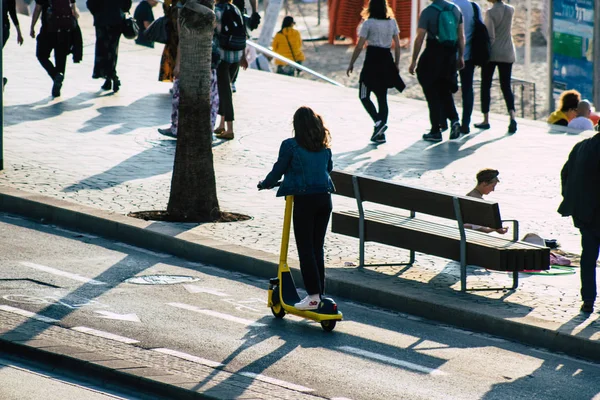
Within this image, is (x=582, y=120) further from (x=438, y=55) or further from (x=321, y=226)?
(x=321, y=226)

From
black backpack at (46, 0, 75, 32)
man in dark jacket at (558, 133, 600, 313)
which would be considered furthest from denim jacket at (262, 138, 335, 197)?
black backpack at (46, 0, 75, 32)

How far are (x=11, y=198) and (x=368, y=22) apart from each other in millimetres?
5811

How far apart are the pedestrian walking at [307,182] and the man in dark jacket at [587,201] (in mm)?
1735

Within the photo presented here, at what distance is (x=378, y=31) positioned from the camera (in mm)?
16516

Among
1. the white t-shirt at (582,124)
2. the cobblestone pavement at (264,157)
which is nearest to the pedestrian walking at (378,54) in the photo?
the cobblestone pavement at (264,157)

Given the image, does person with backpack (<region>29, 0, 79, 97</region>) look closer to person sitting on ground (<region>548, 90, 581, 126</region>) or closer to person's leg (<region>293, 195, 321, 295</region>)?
person sitting on ground (<region>548, 90, 581, 126</region>)

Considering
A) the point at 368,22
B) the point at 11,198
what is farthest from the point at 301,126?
the point at 368,22

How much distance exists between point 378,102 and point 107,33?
183 inches

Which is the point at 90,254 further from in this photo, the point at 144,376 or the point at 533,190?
the point at 533,190

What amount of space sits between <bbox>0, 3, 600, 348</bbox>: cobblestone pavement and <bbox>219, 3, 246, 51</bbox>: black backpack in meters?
1.23

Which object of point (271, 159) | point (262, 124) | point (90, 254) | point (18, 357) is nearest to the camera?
point (18, 357)

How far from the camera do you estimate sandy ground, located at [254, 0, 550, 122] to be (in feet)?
90.3

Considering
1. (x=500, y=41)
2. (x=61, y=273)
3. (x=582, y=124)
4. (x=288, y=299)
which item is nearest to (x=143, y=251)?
(x=61, y=273)

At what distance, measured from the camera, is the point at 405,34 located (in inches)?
1399
